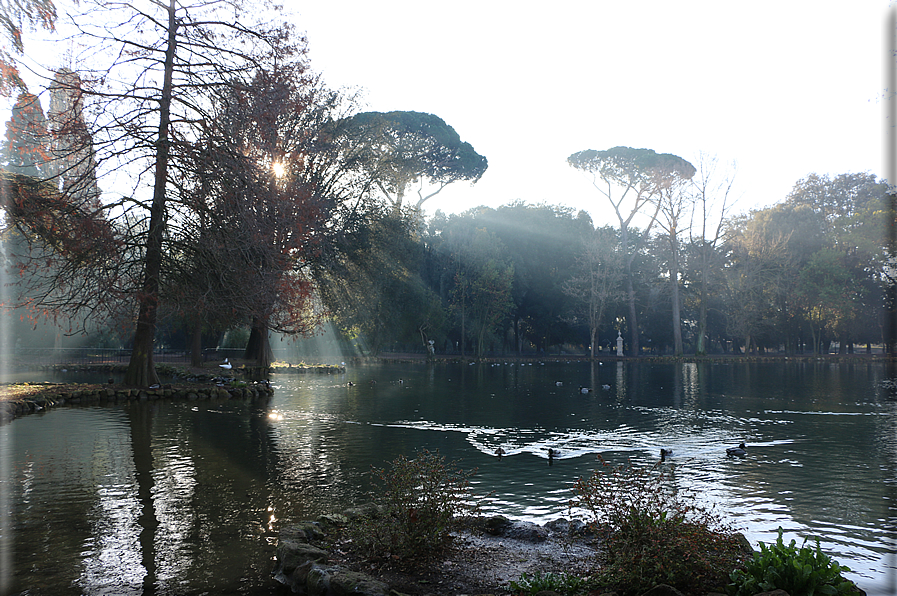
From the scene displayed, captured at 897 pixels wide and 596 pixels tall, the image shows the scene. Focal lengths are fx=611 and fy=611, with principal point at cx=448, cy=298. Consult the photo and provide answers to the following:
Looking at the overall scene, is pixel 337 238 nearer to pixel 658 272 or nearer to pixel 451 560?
pixel 451 560

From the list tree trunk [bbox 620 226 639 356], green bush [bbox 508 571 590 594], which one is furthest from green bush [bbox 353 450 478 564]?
tree trunk [bbox 620 226 639 356]

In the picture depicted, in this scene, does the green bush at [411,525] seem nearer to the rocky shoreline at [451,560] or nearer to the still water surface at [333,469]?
the rocky shoreline at [451,560]

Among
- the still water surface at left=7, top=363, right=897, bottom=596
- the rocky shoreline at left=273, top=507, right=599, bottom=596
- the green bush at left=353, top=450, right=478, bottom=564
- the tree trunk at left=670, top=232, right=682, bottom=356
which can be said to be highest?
the tree trunk at left=670, top=232, right=682, bottom=356

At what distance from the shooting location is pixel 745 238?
6228 cm

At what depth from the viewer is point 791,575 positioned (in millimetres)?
4793

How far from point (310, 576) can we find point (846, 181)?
79.9m

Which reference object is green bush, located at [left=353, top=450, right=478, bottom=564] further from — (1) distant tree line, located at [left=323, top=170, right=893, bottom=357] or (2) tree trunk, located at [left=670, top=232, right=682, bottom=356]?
(2) tree trunk, located at [left=670, top=232, right=682, bottom=356]

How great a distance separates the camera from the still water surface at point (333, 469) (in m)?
6.71

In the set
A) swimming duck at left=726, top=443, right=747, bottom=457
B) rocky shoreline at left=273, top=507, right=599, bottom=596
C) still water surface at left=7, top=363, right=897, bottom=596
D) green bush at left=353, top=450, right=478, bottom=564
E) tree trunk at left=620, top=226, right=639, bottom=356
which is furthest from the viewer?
tree trunk at left=620, top=226, right=639, bottom=356

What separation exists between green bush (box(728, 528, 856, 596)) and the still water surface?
1.83 m

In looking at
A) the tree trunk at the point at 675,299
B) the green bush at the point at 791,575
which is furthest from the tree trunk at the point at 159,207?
the tree trunk at the point at 675,299

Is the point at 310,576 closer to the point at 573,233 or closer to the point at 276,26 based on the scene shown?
the point at 276,26

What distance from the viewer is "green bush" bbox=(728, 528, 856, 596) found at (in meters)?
4.73

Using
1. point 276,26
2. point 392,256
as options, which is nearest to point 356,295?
point 392,256
